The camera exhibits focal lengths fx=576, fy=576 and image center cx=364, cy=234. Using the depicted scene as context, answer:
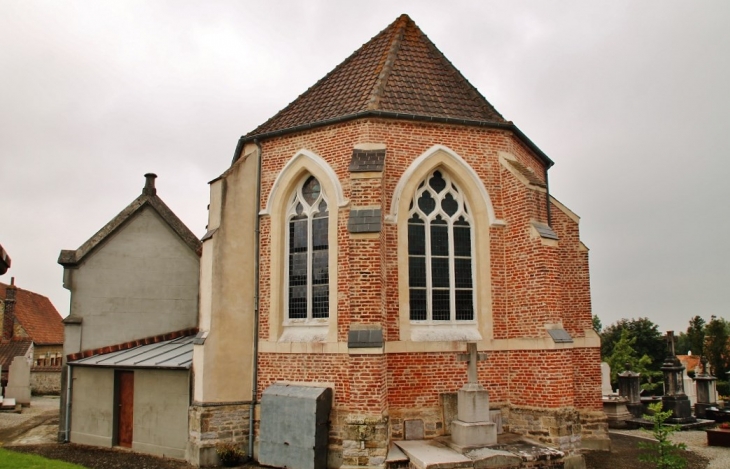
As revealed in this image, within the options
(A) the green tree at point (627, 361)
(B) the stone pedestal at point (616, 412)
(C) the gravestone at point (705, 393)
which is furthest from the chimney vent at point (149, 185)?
(A) the green tree at point (627, 361)

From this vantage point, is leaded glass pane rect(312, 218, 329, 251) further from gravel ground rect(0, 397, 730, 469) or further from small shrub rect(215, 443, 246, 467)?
gravel ground rect(0, 397, 730, 469)

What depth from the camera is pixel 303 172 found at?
12.8 m

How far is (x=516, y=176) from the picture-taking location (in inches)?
493

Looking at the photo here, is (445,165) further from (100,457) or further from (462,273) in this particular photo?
(100,457)

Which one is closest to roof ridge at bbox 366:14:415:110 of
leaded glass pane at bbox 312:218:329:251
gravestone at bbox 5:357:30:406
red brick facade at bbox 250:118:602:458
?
red brick facade at bbox 250:118:602:458

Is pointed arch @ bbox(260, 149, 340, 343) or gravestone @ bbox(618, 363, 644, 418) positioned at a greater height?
pointed arch @ bbox(260, 149, 340, 343)

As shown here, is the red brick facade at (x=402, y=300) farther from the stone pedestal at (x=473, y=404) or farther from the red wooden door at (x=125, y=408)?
the red wooden door at (x=125, y=408)

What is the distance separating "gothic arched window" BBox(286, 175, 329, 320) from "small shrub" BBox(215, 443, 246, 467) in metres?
2.92

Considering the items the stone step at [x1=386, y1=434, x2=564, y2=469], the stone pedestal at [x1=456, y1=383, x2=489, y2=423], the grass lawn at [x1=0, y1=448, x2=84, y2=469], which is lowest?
the grass lawn at [x1=0, y1=448, x2=84, y2=469]

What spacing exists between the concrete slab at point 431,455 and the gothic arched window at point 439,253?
2.48 metres

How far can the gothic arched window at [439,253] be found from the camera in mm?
12172

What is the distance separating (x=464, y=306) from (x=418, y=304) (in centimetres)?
106

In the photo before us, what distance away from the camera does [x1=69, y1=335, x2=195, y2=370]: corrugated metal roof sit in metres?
13.0

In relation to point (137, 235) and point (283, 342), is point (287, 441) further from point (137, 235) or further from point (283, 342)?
point (137, 235)
